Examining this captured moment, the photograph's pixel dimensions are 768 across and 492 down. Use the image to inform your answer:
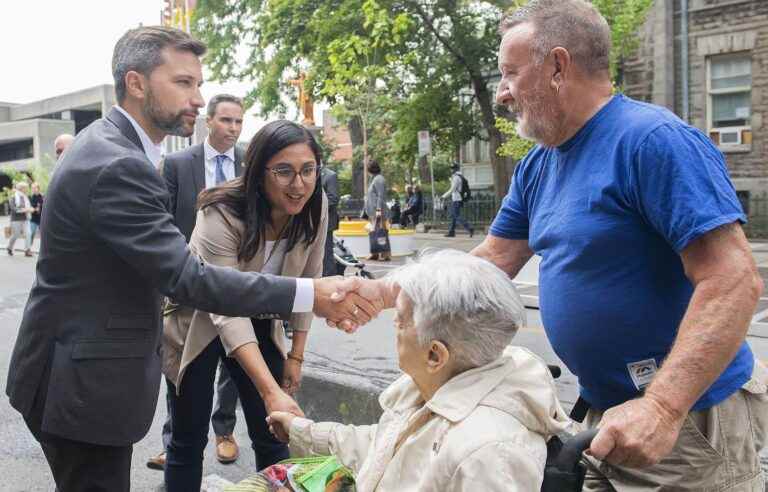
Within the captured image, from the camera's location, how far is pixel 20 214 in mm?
18984

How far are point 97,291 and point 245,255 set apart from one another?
85cm

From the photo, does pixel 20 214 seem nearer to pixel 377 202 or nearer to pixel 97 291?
pixel 377 202

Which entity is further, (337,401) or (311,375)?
(311,375)

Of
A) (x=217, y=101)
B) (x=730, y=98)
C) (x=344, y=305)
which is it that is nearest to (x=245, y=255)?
(x=344, y=305)

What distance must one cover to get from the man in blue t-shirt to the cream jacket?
16cm

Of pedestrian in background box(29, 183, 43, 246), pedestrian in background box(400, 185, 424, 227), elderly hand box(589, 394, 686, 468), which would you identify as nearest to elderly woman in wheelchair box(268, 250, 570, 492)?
elderly hand box(589, 394, 686, 468)

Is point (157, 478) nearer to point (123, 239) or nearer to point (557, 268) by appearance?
point (123, 239)

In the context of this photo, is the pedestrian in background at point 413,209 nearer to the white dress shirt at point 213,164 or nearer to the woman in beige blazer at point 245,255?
the white dress shirt at point 213,164

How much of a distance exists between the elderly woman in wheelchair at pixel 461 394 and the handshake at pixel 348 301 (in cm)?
72

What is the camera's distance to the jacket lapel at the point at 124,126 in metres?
2.41

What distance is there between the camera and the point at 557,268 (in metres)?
2.04

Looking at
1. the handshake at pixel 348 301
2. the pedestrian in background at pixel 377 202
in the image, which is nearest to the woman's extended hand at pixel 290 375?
the handshake at pixel 348 301

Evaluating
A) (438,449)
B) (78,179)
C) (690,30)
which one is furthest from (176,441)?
(690,30)

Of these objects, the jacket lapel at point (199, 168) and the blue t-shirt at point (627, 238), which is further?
the jacket lapel at point (199, 168)
